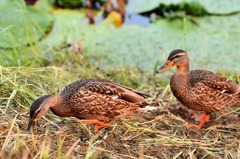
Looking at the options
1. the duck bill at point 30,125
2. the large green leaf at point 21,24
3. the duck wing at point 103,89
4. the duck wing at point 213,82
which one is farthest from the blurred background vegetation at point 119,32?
the duck bill at point 30,125

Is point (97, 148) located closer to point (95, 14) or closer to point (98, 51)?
point (98, 51)

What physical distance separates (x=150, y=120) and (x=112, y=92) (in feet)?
2.29

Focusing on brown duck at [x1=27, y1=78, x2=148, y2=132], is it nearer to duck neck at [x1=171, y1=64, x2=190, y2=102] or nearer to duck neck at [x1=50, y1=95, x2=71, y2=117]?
duck neck at [x1=50, y1=95, x2=71, y2=117]

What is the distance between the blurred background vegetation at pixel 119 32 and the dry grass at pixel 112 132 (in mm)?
1111

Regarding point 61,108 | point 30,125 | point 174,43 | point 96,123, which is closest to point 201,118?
point 96,123

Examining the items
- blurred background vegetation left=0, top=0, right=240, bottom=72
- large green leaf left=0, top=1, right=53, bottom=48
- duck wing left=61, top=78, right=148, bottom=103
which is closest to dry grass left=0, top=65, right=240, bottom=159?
duck wing left=61, top=78, right=148, bottom=103

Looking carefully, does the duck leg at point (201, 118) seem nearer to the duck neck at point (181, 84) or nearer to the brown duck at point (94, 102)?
the duck neck at point (181, 84)

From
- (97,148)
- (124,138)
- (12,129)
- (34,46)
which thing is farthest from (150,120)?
(34,46)

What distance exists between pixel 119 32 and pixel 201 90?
2.68 meters

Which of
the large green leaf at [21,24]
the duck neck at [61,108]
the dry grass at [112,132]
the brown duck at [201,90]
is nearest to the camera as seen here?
the dry grass at [112,132]

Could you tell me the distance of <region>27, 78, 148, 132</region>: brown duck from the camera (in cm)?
436

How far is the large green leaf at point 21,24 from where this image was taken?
6750 mm

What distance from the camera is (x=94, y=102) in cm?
438

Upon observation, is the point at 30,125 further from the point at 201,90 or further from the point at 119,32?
the point at 119,32
